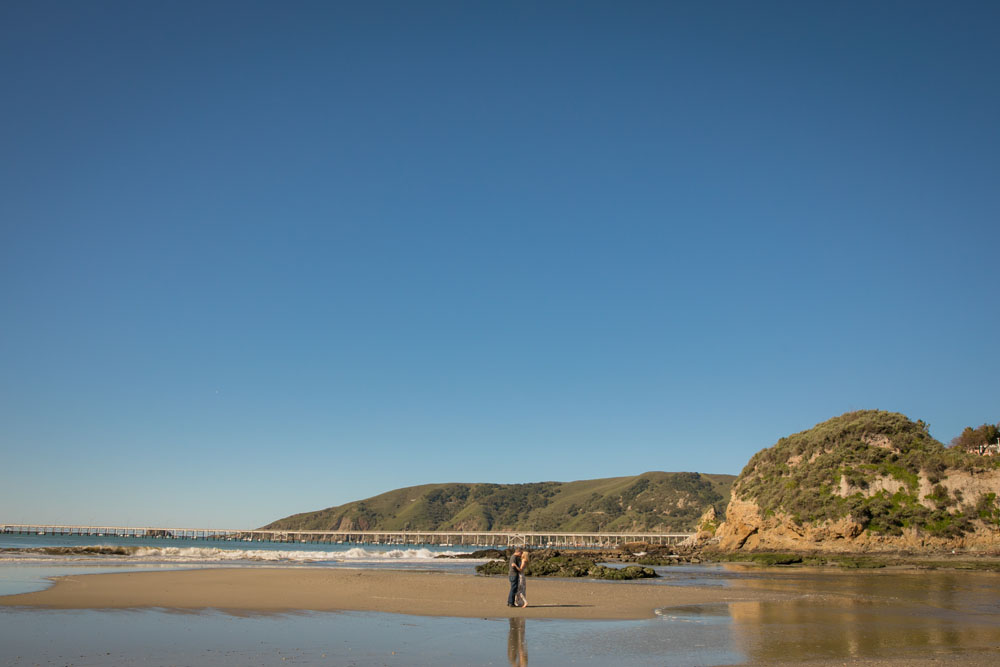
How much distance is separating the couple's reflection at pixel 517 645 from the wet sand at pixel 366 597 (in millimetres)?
1857

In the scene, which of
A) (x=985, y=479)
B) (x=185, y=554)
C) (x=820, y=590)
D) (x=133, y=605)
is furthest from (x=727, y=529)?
(x=133, y=605)

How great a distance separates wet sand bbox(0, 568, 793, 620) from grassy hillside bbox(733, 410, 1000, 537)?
29144 millimetres

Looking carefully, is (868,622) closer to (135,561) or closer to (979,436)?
(135,561)

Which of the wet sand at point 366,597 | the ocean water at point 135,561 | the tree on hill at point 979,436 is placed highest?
the tree on hill at point 979,436

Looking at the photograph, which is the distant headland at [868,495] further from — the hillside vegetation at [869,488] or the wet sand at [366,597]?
the wet sand at [366,597]

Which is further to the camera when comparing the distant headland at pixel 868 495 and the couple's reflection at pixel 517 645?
the distant headland at pixel 868 495

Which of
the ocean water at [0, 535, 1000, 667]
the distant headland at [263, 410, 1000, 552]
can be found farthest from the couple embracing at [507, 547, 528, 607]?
the distant headland at [263, 410, 1000, 552]

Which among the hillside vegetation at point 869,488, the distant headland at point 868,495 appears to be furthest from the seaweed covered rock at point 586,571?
the hillside vegetation at point 869,488

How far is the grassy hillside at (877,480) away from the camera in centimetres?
4350

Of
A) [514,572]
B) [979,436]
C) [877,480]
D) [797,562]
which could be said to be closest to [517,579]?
[514,572]

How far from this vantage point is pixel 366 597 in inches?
778

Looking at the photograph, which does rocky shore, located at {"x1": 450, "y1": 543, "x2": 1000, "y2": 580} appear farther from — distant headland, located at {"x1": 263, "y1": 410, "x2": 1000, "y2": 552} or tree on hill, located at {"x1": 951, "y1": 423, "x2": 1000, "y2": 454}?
tree on hill, located at {"x1": 951, "y1": 423, "x2": 1000, "y2": 454}

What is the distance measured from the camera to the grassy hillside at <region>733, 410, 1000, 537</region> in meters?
43.5

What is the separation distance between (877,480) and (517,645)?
45824 mm
